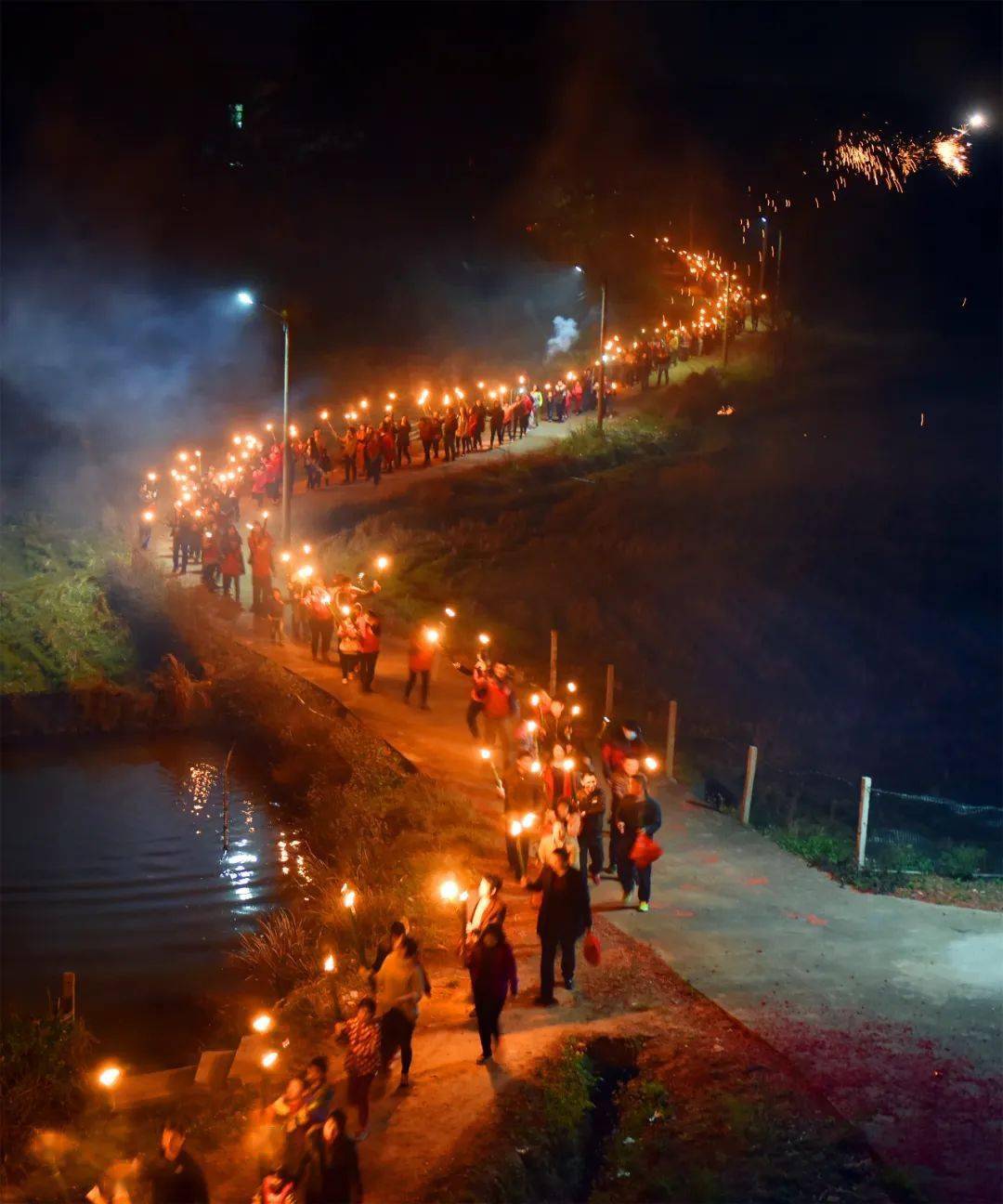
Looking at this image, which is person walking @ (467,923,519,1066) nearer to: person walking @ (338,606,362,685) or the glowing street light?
the glowing street light

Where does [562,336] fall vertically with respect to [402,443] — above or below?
above

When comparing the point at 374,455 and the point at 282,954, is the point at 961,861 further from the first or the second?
the point at 374,455

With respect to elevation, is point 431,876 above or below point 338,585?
below

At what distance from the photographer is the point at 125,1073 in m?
10.9

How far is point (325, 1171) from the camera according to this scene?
22.8 ft

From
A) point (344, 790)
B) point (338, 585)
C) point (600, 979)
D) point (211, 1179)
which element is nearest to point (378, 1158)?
point (211, 1179)

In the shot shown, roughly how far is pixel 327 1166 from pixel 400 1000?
5.42 feet

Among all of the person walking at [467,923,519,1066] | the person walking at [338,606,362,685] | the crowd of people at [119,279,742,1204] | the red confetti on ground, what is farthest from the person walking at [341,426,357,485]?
the person walking at [467,923,519,1066]

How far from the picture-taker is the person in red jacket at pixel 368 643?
1808 cm

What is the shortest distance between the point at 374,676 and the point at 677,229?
5361cm

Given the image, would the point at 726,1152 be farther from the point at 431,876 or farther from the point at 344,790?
the point at 344,790

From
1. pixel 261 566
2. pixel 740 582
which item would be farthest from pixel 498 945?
pixel 740 582

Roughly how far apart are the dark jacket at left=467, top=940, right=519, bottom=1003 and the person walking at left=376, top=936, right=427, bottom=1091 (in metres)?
0.38

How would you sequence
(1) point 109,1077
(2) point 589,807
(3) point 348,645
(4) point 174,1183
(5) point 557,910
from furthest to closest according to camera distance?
(3) point 348,645 < (2) point 589,807 < (5) point 557,910 < (1) point 109,1077 < (4) point 174,1183
